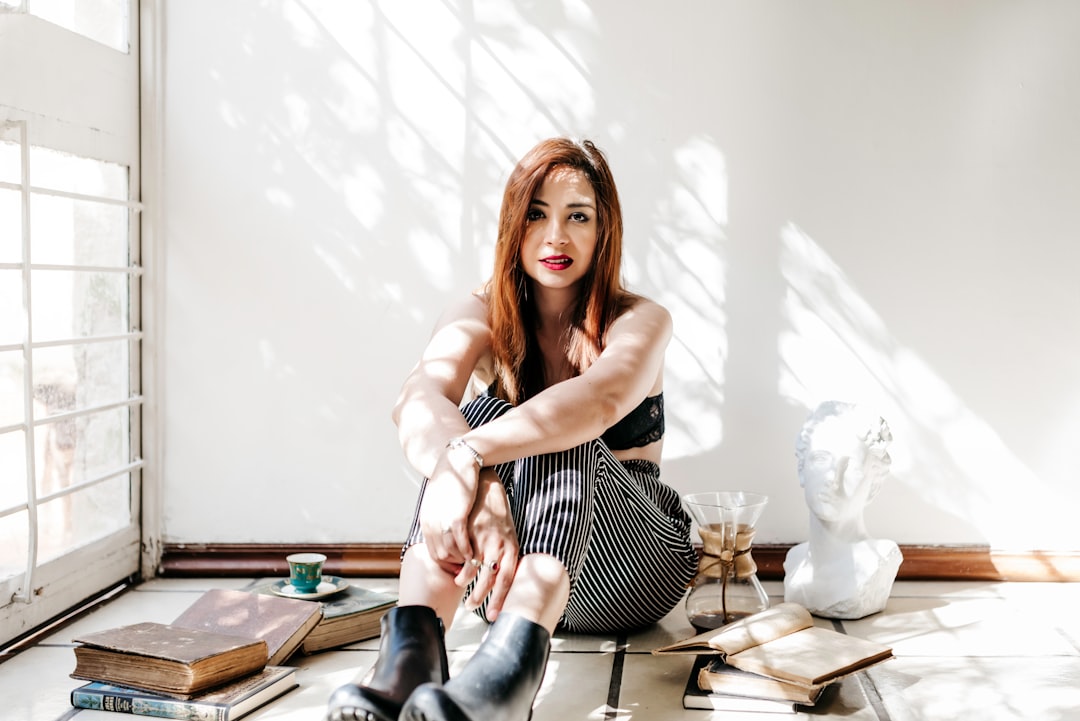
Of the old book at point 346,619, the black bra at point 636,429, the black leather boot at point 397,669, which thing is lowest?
the old book at point 346,619

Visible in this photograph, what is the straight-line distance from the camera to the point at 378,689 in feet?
5.03

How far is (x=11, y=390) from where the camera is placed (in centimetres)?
230

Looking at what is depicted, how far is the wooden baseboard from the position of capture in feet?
9.34

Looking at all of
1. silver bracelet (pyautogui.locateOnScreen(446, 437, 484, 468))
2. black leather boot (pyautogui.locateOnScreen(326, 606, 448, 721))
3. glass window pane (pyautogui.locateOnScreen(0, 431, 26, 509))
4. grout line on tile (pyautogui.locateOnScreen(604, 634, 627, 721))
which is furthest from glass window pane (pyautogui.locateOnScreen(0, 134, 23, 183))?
grout line on tile (pyautogui.locateOnScreen(604, 634, 627, 721))

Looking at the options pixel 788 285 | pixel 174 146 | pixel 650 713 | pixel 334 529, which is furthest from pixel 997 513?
pixel 174 146

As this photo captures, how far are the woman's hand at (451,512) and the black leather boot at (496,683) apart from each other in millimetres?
157

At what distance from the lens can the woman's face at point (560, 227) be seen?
89.3 inches

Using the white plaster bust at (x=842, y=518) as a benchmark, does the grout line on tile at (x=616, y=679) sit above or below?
below

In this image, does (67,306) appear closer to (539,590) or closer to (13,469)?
(13,469)

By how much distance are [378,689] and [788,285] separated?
5.77 feet

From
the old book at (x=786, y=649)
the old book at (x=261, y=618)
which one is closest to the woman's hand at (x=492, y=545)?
the old book at (x=786, y=649)

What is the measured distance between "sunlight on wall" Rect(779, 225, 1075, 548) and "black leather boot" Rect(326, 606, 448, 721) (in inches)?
59.8

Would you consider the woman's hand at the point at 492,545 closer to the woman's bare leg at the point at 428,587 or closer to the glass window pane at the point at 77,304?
the woman's bare leg at the point at 428,587

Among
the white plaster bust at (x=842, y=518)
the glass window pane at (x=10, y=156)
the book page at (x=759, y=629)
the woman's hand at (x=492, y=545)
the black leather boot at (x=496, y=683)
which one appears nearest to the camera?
the black leather boot at (x=496, y=683)
